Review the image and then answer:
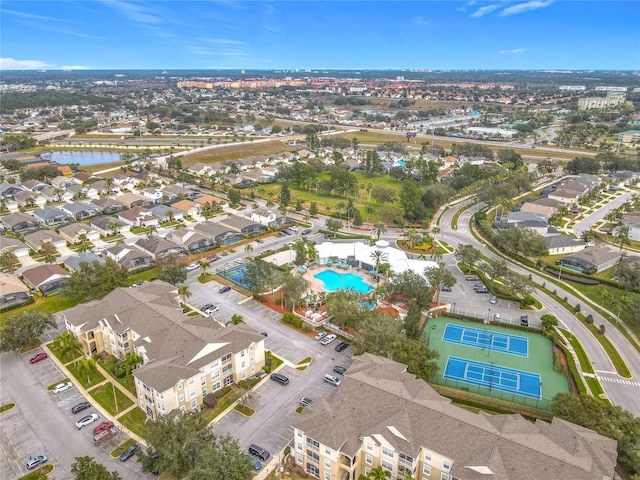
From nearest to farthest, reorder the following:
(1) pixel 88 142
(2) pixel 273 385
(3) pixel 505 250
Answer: (2) pixel 273 385 < (3) pixel 505 250 < (1) pixel 88 142

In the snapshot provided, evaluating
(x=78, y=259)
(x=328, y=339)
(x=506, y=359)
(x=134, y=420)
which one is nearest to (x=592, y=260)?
(x=506, y=359)

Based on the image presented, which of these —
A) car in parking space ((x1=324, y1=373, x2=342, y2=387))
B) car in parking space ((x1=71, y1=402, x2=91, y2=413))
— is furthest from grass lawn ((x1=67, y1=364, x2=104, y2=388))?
car in parking space ((x1=324, y1=373, x2=342, y2=387))

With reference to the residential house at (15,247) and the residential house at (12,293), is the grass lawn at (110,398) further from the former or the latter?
the residential house at (15,247)

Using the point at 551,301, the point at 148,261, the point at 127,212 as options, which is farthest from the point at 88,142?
the point at 551,301

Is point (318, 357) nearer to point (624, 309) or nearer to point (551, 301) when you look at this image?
point (551, 301)

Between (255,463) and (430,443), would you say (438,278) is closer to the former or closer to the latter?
(430,443)

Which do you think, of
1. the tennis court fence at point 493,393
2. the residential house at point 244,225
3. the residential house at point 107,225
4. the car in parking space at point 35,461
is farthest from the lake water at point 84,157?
the tennis court fence at point 493,393
